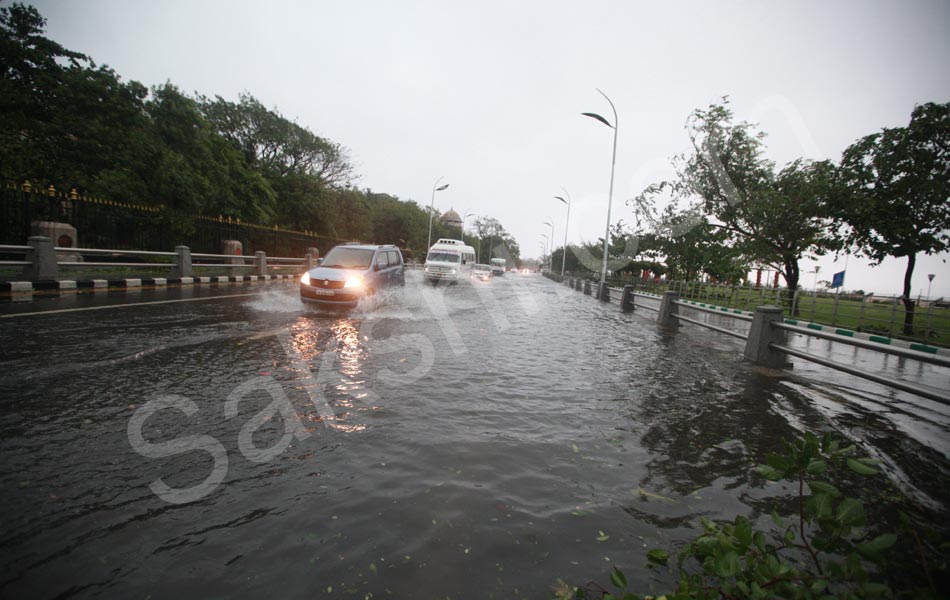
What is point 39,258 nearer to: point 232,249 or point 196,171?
point 232,249

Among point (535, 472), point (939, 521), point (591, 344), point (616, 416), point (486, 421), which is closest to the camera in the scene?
point (939, 521)

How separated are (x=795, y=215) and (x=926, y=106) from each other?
5.69 m

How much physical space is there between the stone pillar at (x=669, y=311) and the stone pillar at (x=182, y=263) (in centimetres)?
1711

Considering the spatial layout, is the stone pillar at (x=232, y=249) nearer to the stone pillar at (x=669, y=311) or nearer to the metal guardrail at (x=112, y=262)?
the metal guardrail at (x=112, y=262)

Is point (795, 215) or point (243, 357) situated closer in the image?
point (243, 357)

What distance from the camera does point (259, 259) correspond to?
20.5 meters

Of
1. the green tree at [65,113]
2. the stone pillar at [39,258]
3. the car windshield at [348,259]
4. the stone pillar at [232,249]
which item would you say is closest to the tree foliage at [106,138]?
the green tree at [65,113]

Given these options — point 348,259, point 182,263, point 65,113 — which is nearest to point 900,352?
point 348,259

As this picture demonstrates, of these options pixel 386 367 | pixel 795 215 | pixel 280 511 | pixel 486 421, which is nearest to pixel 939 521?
pixel 486 421

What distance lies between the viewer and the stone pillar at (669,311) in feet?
39.1

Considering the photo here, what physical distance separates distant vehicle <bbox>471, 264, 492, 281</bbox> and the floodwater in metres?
28.5

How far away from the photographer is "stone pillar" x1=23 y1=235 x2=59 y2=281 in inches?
420

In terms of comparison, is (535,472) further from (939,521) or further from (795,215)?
(795,215)

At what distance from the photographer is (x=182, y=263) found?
49.9 ft
